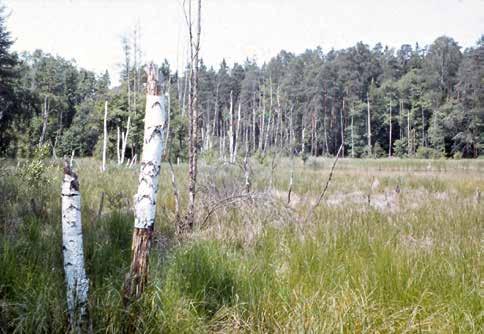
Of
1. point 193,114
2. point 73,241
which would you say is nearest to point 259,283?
point 73,241

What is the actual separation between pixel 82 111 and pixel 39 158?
43228mm

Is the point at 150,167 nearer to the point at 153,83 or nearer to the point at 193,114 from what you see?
the point at 153,83

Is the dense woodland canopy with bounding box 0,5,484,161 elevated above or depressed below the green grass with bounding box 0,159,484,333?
above

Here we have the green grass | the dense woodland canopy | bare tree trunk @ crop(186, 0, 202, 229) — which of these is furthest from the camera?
the dense woodland canopy

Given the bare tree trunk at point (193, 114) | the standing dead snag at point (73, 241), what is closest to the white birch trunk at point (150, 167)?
the standing dead snag at point (73, 241)

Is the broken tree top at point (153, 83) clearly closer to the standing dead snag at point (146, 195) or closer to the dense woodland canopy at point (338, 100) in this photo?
the standing dead snag at point (146, 195)

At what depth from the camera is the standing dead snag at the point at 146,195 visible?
257 centimetres

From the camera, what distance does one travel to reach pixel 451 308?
109 inches

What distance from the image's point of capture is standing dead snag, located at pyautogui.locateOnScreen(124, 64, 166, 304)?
2.57 meters

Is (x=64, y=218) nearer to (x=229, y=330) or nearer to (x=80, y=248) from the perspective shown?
(x=80, y=248)

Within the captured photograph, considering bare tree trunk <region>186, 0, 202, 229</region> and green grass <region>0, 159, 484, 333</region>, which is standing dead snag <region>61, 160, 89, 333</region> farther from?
bare tree trunk <region>186, 0, 202, 229</region>

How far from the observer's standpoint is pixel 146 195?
2600mm

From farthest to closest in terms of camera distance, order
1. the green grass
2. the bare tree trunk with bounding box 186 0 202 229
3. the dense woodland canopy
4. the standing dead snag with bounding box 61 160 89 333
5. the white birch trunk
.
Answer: the dense woodland canopy
the bare tree trunk with bounding box 186 0 202 229
the white birch trunk
the green grass
the standing dead snag with bounding box 61 160 89 333

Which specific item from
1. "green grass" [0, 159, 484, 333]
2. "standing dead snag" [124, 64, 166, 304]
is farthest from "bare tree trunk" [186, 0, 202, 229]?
"standing dead snag" [124, 64, 166, 304]
